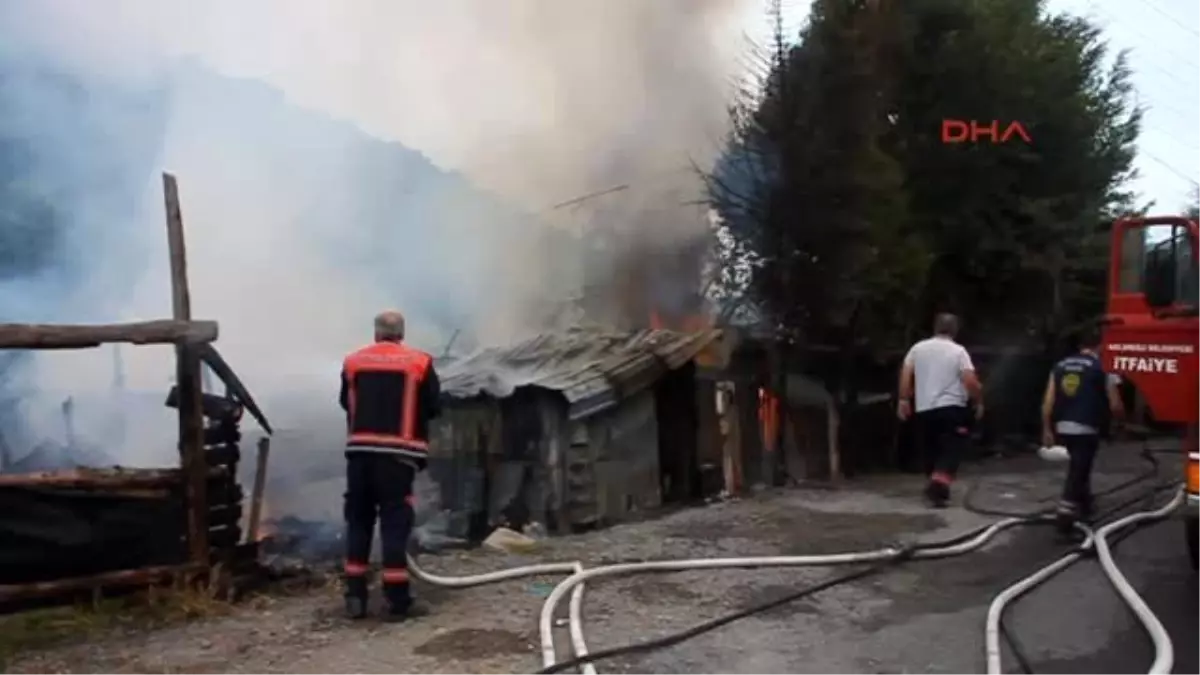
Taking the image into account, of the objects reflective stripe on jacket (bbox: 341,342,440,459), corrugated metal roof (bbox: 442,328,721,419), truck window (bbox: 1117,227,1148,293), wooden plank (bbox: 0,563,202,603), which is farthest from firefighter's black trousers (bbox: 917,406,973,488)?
wooden plank (bbox: 0,563,202,603)

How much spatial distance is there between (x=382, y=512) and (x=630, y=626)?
142 cm

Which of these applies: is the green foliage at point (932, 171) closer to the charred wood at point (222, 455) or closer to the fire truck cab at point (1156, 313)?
the fire truck cab at point (1156, 313)

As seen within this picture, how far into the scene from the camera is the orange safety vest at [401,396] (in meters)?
6.25

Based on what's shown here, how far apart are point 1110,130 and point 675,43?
752cm

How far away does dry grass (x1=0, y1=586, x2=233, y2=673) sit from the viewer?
19.4ft

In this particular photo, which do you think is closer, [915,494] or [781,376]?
[915,494]

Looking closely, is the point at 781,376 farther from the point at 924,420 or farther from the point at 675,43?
the point at 675,43

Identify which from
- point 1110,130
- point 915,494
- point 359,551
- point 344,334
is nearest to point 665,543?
point 359,551

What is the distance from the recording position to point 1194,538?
674 cm

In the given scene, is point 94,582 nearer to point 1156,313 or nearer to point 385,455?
point 385,455

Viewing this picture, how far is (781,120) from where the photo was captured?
12.6 m

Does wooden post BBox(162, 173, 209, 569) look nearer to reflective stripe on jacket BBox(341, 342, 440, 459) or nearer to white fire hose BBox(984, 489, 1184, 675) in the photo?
reflective stripe on jacket BBox(341, 342, 440, 459)

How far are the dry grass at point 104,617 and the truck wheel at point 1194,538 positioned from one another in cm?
520

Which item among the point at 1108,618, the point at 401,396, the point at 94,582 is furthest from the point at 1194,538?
the point at 94,582
